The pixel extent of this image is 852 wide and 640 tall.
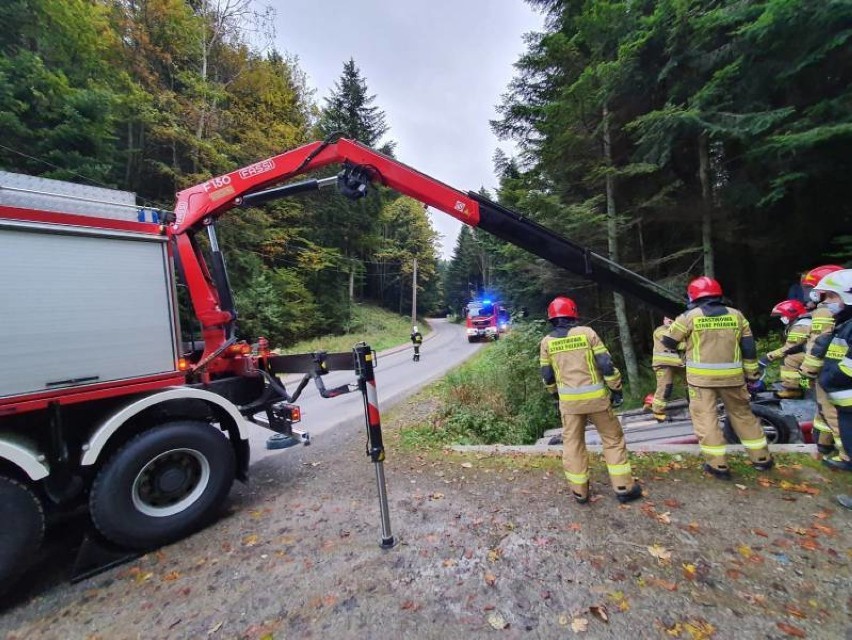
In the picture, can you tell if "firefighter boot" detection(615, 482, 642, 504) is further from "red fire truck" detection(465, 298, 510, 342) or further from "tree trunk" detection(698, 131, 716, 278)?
"red fire truck" detection(465, 298, 510, 342)

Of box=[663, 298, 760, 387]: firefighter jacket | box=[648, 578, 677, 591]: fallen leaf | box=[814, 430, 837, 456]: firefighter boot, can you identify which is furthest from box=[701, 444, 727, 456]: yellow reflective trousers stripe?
box=[648, 578, 677, 591]: fallen leaf

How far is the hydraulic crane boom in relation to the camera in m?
3.91

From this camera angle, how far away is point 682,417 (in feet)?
18.3

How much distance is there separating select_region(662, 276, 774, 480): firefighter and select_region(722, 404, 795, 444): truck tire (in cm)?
124

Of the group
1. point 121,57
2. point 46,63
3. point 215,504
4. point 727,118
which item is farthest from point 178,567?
point 121,57

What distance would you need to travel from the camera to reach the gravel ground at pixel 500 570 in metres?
2.04

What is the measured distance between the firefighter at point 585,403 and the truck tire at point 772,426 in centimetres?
223

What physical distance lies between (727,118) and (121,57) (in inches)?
715

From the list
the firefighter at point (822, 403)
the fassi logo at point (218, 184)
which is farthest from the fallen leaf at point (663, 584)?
the fassi logo at point (218, 184)

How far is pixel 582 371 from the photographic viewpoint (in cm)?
337

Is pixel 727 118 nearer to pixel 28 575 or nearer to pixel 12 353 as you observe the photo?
pixel 12 353

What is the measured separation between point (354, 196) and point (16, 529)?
12.4 feet

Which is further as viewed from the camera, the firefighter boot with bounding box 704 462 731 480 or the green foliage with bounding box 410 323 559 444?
the green foliage with bounding box 410 323 559 444

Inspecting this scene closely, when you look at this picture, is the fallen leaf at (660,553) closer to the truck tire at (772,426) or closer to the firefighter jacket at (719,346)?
the firefighter jacket at (719,346)
